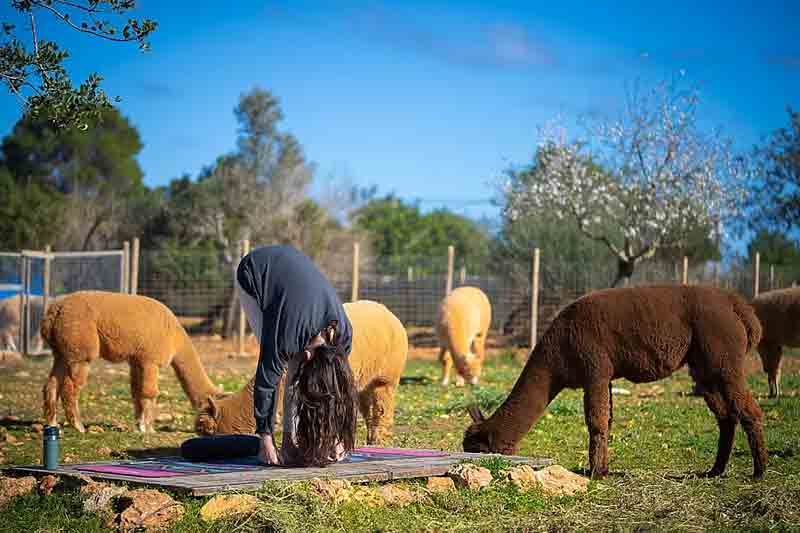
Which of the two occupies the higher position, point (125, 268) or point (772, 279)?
point (772, 279)

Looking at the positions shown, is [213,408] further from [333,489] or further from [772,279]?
[772,279]

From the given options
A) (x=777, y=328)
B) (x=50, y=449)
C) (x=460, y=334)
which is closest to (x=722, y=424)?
(x=50, y=449)

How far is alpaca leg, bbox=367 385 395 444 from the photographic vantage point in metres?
10.8

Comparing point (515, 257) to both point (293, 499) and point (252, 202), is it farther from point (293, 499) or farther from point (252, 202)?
point (293, 499)

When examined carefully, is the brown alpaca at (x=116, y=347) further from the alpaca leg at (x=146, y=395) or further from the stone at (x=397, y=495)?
the stone at (x=397, y=495)

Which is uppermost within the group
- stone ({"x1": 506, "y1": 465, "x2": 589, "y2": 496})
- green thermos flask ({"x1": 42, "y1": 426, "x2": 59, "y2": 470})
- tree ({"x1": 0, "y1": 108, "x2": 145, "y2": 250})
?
tree ({"x1": 0, "y1": 108, "x2": 145, "y2": 250})

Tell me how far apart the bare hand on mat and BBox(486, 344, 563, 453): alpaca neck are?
241 centimetres

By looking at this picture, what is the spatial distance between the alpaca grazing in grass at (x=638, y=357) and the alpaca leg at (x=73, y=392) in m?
5.52

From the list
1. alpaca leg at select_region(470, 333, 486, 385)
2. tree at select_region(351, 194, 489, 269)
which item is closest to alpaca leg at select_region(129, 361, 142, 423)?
alpaca leg at select_region(470, 333, 486, 385)

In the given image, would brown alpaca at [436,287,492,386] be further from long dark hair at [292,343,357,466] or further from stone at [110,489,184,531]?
stone at [110,489,184,531]

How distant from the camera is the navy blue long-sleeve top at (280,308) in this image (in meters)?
7.16

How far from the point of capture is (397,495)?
23.2 feet

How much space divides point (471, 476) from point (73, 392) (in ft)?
21.4

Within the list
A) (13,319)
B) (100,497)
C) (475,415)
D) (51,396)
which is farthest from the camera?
(13,319)
